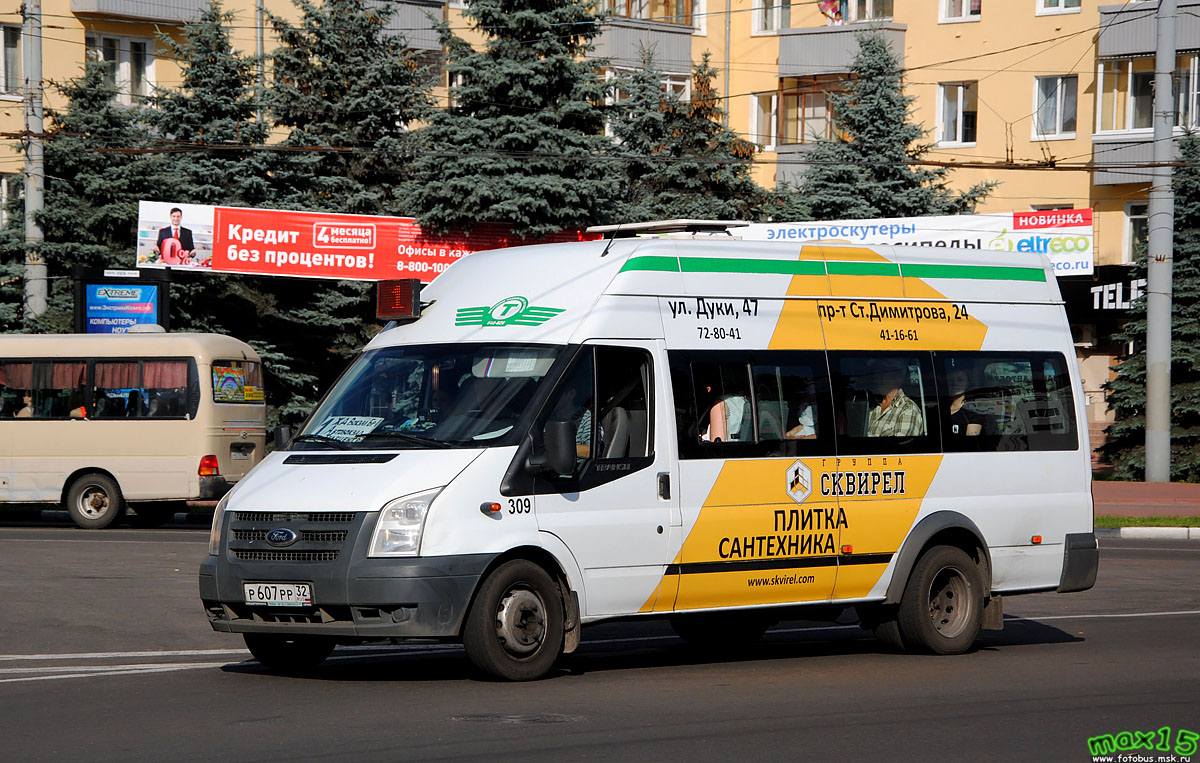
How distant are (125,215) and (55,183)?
1630 millimetres

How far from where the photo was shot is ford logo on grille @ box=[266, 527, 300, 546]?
948 centimetres

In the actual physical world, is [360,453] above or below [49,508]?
above

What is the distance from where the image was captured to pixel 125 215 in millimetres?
34594

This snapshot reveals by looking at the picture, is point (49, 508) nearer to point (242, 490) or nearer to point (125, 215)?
point (125, 215)

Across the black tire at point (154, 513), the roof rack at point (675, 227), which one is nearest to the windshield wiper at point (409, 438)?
the roof rack at point (675, 227)

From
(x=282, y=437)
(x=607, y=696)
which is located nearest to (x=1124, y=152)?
(x=282, y=437)

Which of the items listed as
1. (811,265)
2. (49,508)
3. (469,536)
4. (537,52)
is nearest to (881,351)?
(811,265)

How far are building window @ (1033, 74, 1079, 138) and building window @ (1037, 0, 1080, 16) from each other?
1786mm

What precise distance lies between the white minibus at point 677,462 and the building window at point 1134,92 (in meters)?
32.0

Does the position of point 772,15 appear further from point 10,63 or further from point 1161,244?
Answer: point 10,63

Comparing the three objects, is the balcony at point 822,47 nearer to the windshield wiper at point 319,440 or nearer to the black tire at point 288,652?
the windshield wiper at point 319,440

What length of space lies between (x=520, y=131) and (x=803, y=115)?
16.8m

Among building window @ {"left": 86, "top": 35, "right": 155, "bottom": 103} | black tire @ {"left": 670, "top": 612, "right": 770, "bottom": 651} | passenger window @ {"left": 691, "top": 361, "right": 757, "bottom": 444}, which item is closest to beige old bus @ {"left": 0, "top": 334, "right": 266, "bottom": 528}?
black tire @ {"left": 670, "top": 612, "right": 770, "bottom": 651}

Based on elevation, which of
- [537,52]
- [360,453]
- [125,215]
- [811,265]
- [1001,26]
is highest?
[1001,26]
